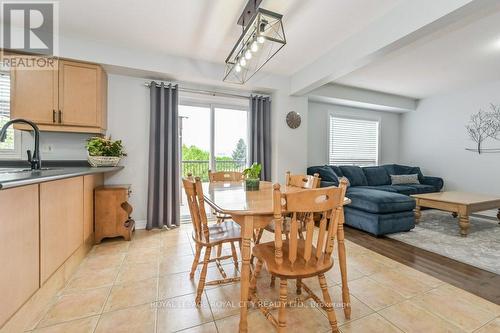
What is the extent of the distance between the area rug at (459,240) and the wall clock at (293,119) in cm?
224

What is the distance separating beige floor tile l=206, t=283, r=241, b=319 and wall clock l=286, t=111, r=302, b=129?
2856mm

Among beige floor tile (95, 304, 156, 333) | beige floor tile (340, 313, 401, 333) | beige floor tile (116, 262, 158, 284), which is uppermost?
beige floor tile (116, 262, 158, 284)

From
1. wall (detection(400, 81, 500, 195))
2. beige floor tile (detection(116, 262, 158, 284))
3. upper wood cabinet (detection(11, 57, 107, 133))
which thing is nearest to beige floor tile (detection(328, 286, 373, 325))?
beige floor tile (detection(116, 262, 158, 284))

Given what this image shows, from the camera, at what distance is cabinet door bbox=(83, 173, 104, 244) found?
2.37 metres

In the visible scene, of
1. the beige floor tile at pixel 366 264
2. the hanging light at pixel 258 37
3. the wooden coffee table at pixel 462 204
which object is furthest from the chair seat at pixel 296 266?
the wooden coffee table at pixel 462 204

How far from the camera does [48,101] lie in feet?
8.66

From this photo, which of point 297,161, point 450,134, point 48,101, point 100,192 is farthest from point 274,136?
point 450,134

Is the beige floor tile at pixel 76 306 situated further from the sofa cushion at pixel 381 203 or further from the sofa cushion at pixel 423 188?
the sofa cushion at pixel 423 188

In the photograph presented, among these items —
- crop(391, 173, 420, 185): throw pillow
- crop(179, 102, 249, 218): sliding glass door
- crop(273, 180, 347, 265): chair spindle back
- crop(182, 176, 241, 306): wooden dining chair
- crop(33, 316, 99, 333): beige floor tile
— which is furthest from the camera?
crop(391, 173, 420, 185): throw pillow

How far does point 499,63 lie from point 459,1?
9.07 feet

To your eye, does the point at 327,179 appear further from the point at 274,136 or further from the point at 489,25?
the point at 489,25

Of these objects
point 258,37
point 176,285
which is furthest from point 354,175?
point 176,285

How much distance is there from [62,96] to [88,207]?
139 centimetres

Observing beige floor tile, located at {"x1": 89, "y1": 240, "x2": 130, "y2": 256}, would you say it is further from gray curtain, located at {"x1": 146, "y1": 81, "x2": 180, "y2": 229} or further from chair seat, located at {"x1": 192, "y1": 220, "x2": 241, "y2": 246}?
chair seat, located at {"x1": 192, "y1": 220, "x2": 241, "y2": 246}
